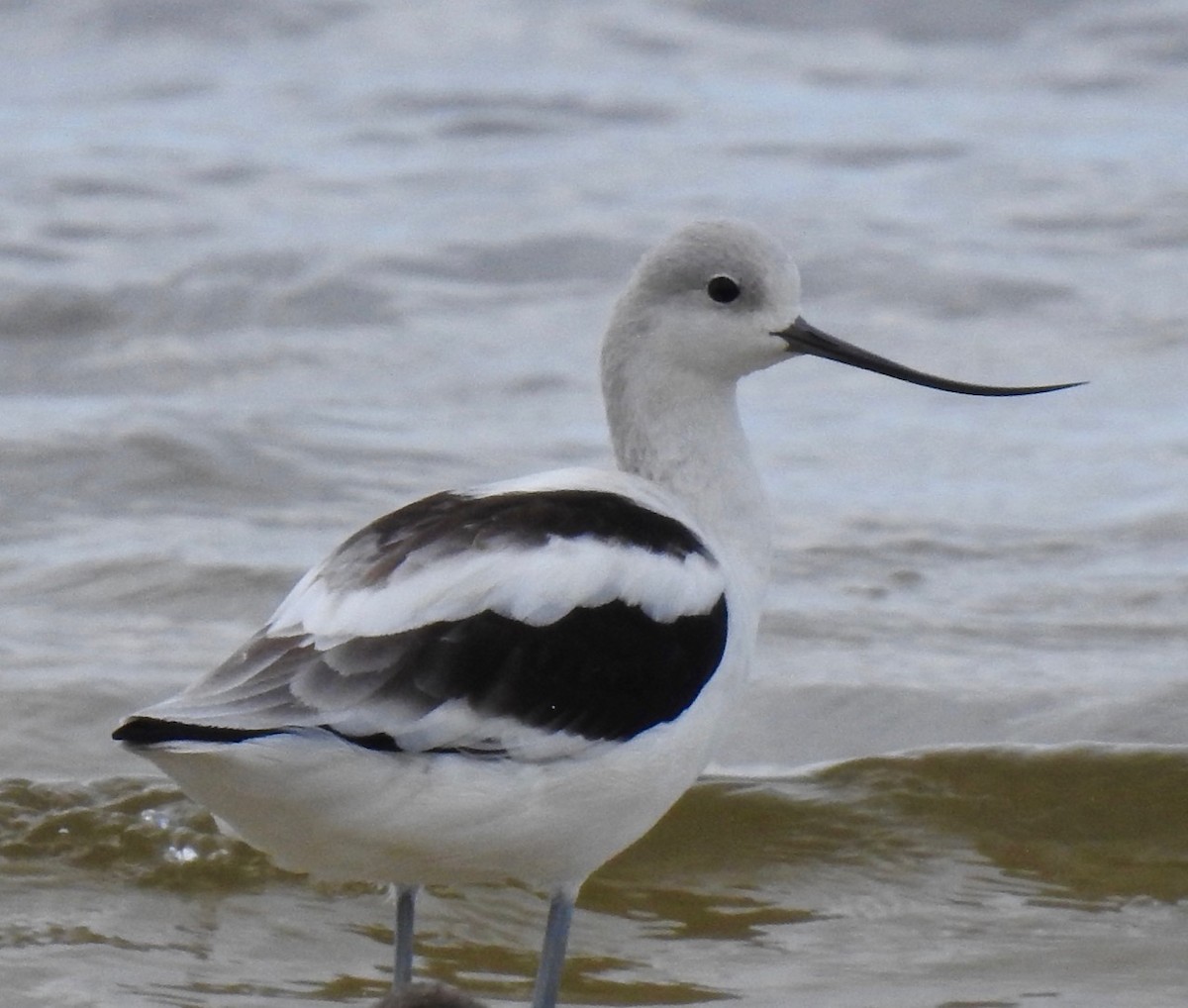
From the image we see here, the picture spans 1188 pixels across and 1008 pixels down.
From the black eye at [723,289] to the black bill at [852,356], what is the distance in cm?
13

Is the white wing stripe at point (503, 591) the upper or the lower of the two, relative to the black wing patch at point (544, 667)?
upper

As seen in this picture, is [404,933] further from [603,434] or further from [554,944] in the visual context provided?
[603,434]

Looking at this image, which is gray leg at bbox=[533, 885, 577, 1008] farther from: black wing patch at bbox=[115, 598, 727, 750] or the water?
the water

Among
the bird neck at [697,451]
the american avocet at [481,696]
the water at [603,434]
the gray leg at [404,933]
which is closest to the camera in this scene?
the american avocet at [481,696]

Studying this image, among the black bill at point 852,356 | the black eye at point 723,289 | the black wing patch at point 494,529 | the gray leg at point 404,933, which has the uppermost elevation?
the black eye at point 723,289

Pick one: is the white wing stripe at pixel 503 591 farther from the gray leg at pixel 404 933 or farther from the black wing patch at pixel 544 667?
the gray leg at pixel 404 933

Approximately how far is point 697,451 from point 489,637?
98 cm

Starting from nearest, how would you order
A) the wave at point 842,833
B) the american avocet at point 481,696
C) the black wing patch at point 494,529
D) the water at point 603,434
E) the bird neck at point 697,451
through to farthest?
the american avocet at point 481,696 → the black wing patch at point 494,529 → the bird neck at point 697,451 → the water at point 603,434 → the wave at point 842,833

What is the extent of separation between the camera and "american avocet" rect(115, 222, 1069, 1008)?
169 inches

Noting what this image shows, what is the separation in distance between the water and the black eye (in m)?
1.60

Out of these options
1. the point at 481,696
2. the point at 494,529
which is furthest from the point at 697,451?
the point at 481,696

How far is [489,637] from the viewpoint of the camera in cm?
451

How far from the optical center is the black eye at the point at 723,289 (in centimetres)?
538

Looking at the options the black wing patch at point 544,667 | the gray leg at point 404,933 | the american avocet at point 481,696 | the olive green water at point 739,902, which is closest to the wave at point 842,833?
the olive green water at point 739,902
